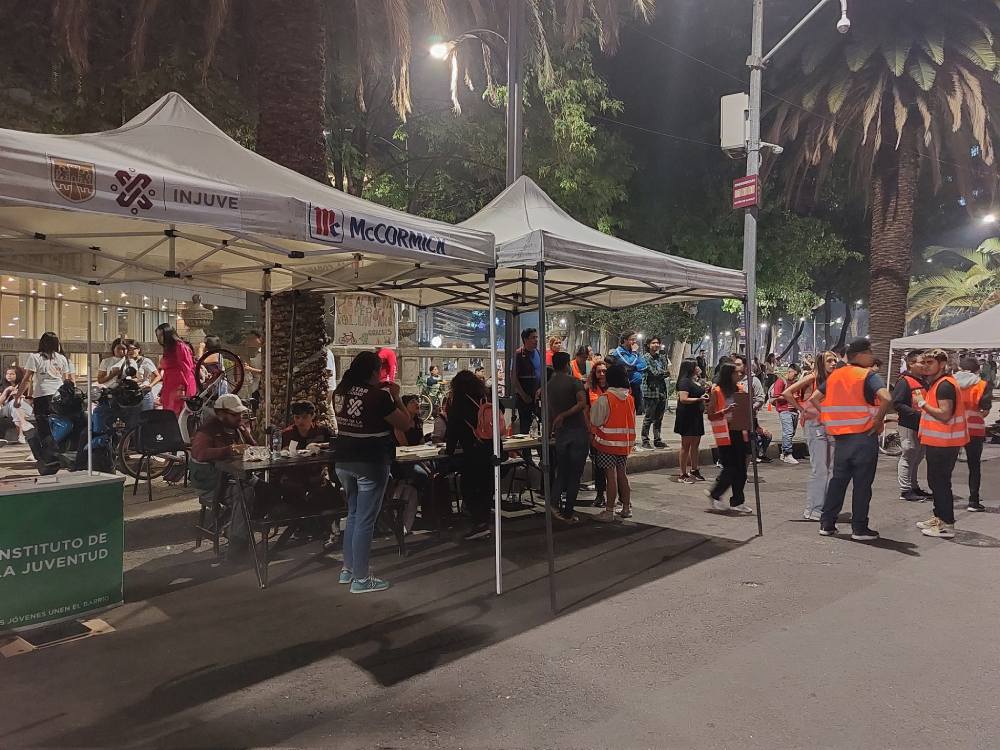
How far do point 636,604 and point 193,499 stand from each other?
17.3 ft

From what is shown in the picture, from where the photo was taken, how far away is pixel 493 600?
17.7 feet

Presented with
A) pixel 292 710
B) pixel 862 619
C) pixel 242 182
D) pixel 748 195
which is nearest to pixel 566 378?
pixel 862 619

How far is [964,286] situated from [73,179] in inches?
1338

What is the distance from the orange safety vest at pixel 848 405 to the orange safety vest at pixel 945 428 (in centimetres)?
95

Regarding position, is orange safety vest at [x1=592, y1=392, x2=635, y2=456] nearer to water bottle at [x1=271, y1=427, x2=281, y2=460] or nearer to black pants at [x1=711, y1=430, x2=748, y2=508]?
black pants at [x1=711, y1=430, x2=748, y2=508]

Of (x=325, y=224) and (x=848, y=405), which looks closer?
(x=325, y=224)

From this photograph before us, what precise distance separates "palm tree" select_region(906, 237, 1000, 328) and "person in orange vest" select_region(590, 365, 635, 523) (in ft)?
85.3

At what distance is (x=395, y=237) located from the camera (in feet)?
15.9

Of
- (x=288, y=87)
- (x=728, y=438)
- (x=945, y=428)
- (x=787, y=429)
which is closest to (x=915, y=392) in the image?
(x=945, y=428)

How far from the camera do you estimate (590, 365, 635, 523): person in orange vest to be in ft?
25.5

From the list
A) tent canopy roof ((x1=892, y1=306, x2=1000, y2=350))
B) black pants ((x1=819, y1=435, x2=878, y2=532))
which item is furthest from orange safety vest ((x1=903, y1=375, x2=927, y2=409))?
tent canopy roof ((x1=892, y1=306, x2=1000, y2=350))

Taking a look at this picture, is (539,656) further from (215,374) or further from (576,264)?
(215,374)

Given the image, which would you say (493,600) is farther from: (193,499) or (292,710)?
(193,499)

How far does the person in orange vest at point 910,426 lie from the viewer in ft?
28.1
